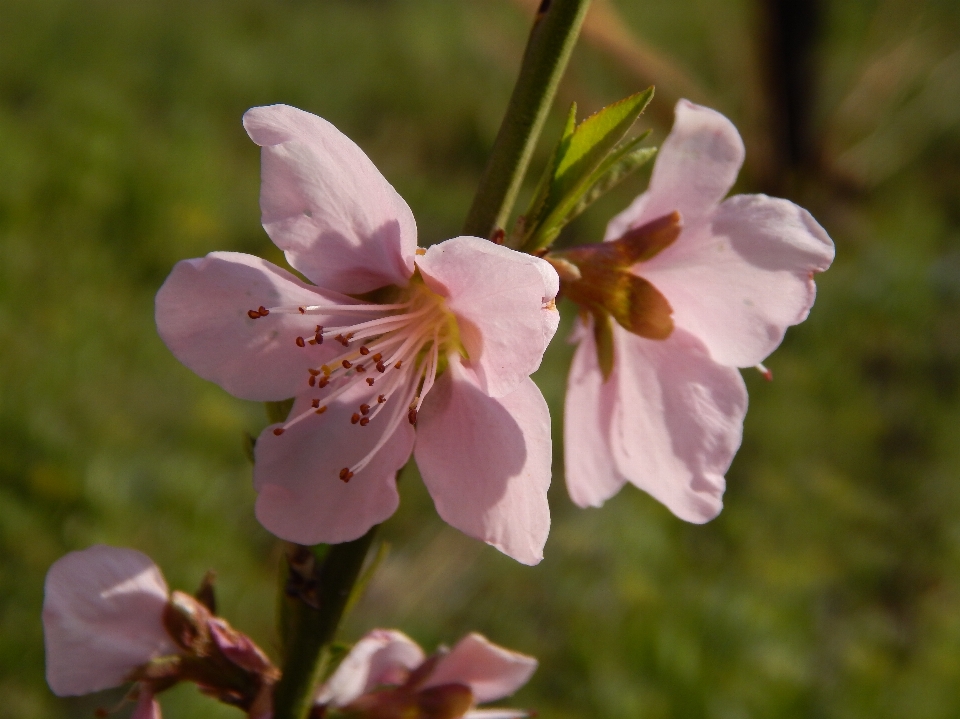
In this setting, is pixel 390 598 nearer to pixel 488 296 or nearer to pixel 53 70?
pixel 488 296

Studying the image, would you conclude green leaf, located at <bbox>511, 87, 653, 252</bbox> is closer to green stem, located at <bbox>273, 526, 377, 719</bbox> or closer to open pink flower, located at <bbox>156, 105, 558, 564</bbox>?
open pink flower, located at <bbox>156, 105, 558, 564</bbox>

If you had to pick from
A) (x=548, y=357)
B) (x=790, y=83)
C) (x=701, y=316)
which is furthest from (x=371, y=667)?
(x=790, y=83)

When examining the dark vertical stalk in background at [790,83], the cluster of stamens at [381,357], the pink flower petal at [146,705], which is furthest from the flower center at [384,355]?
the dark vertical stalk in background at [790,83]

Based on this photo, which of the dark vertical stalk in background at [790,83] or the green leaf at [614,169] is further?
the dark vertical stalk in background at [790,83]

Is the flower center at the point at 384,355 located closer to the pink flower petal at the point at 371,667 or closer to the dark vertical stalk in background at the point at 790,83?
the pink flower petal at the point at 371,667

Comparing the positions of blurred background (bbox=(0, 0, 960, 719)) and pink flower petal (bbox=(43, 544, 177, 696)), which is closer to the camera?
pink flower petal (bbox=(43, 544, 177, 696))

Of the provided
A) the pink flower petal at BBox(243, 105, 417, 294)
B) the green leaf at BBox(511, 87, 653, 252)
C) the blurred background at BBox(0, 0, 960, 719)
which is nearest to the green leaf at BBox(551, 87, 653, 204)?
the green leaf at BBox(511, 87, 653, 252)
